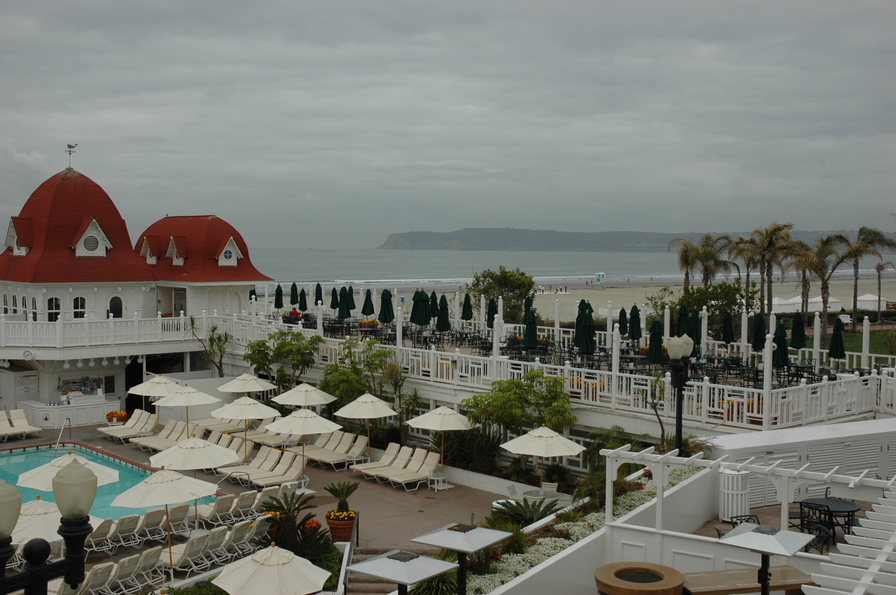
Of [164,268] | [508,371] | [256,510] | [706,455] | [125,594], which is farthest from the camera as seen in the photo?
[164,268]

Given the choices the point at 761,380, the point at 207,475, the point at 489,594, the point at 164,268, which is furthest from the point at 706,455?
the point at 164,268

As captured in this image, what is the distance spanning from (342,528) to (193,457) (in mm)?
3474

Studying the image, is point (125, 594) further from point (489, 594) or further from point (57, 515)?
point (489, 594)

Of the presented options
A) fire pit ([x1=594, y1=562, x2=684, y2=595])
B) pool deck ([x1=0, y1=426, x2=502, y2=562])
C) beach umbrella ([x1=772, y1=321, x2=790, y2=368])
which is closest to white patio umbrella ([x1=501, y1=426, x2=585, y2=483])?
pool deck ([x1=0, y1=426, x2=502, y2=562])

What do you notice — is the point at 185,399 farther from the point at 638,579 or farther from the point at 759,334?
the point at 638,579

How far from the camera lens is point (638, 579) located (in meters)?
10.5

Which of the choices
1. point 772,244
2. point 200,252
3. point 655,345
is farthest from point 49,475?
point 772,244

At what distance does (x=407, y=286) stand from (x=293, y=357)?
90291 millimetres

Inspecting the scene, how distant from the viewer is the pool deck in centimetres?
1677

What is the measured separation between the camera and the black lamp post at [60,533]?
16.4 feet

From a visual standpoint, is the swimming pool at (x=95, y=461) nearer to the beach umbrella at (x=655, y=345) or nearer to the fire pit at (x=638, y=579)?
the beach umbrella at (x=655, y=345)

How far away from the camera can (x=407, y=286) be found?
116 m

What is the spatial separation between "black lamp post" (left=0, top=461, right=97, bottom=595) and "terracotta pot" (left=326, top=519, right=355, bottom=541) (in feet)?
35.8

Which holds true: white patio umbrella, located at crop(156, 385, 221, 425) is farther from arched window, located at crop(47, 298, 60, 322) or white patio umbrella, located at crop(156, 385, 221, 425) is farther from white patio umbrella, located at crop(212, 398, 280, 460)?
arched window, located at crop(47, 298, 60, 322)
